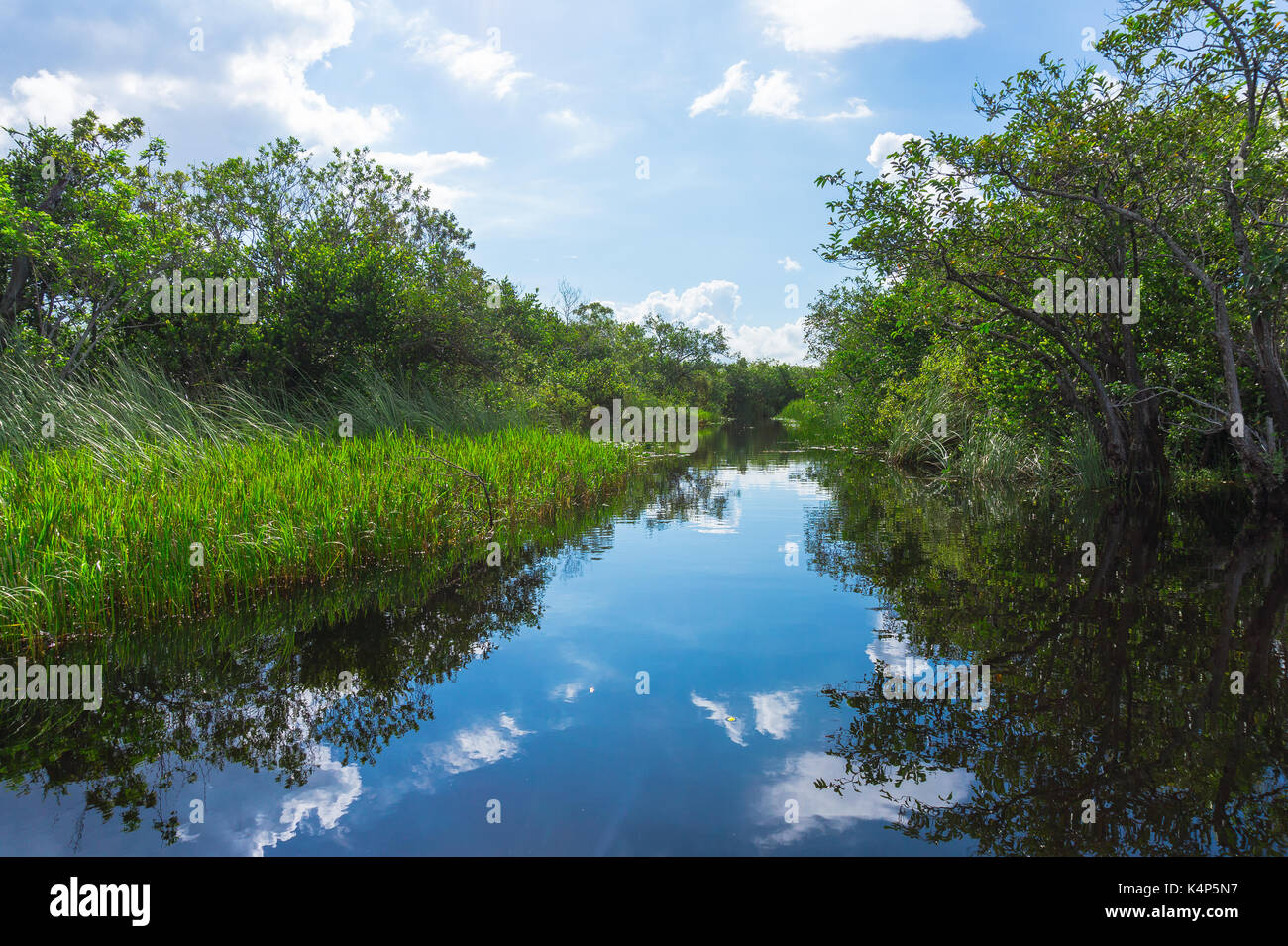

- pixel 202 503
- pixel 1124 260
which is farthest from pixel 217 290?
pixel 1124 260

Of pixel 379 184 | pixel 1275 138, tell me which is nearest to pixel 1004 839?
pixel 1275 138

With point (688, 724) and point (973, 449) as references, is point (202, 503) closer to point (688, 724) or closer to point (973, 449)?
point (688, 724)

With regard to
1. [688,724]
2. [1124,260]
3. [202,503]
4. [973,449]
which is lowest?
[688,724]

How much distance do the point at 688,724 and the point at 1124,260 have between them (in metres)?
13.1

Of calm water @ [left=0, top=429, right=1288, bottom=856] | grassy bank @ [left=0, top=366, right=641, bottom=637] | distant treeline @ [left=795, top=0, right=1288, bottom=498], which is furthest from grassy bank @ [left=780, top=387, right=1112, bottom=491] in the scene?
grassy bank @ [left=0, top=366, right=641, bottom=637]

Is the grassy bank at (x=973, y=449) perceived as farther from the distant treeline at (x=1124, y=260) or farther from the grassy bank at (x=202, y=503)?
the grassy bank at (x=202, y=503)

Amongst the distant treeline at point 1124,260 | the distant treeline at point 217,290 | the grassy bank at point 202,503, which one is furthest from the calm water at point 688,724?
the distant treeline at point 217,290

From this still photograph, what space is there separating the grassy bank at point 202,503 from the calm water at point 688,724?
1.85 feet

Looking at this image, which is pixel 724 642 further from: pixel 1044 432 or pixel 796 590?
pixel 1044 432

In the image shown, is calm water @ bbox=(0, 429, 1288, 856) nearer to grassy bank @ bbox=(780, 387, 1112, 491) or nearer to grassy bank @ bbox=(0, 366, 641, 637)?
grassy bank @ bbox=(0, 366, 641, 637)

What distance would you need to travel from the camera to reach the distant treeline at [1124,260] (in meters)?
10.4

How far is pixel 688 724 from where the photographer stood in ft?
14.9

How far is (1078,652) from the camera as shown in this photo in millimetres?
5473

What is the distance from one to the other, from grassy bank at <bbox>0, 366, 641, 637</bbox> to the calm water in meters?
0.56
